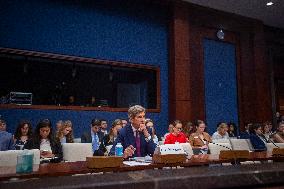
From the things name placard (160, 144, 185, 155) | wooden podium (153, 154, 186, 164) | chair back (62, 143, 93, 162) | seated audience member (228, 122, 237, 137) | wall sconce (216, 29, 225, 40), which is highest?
wall sconce (216, 29, 225, 40)

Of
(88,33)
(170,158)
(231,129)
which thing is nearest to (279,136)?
(231,129)

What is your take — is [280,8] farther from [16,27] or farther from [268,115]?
[16,27]

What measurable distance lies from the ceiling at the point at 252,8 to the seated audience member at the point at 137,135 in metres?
5.06

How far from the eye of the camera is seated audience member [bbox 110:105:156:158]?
10.3 feet

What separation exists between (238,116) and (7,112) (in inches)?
226

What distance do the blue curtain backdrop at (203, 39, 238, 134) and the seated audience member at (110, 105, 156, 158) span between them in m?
4.72

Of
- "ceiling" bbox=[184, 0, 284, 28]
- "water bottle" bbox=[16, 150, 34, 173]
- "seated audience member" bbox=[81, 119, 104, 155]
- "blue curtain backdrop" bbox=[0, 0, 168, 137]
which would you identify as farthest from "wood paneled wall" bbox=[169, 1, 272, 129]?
"water bottle" bbox=[16, 150, 34, 173]

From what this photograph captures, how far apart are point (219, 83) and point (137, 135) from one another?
17.2 ft

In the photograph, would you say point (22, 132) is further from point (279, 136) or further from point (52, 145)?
point (279, 136)

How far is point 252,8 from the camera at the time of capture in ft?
25.9

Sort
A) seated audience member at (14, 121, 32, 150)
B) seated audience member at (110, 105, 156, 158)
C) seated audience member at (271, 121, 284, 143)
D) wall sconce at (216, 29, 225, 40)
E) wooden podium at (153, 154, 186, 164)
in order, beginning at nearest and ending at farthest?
wooden podium at (153, 154, 186, 164) < seated audience member at (110, 105, 156, 158) < seated audience member at (14, 121, 32, 150) < seated audience member at (271, 121, 284, 143) < wall sconce at (216, 29, 225, 40)

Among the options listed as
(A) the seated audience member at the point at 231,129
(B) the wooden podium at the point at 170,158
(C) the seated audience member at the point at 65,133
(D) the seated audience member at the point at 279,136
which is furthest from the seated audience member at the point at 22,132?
(A) the seated audience member at the point at 231,129

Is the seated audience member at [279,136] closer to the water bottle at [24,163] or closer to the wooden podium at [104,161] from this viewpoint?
the wooden podium at [104,161]

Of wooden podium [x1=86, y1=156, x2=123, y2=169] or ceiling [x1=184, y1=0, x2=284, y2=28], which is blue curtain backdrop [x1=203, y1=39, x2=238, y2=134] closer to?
ceiling [x1=184, y1=0, x2=284, y2=28]
